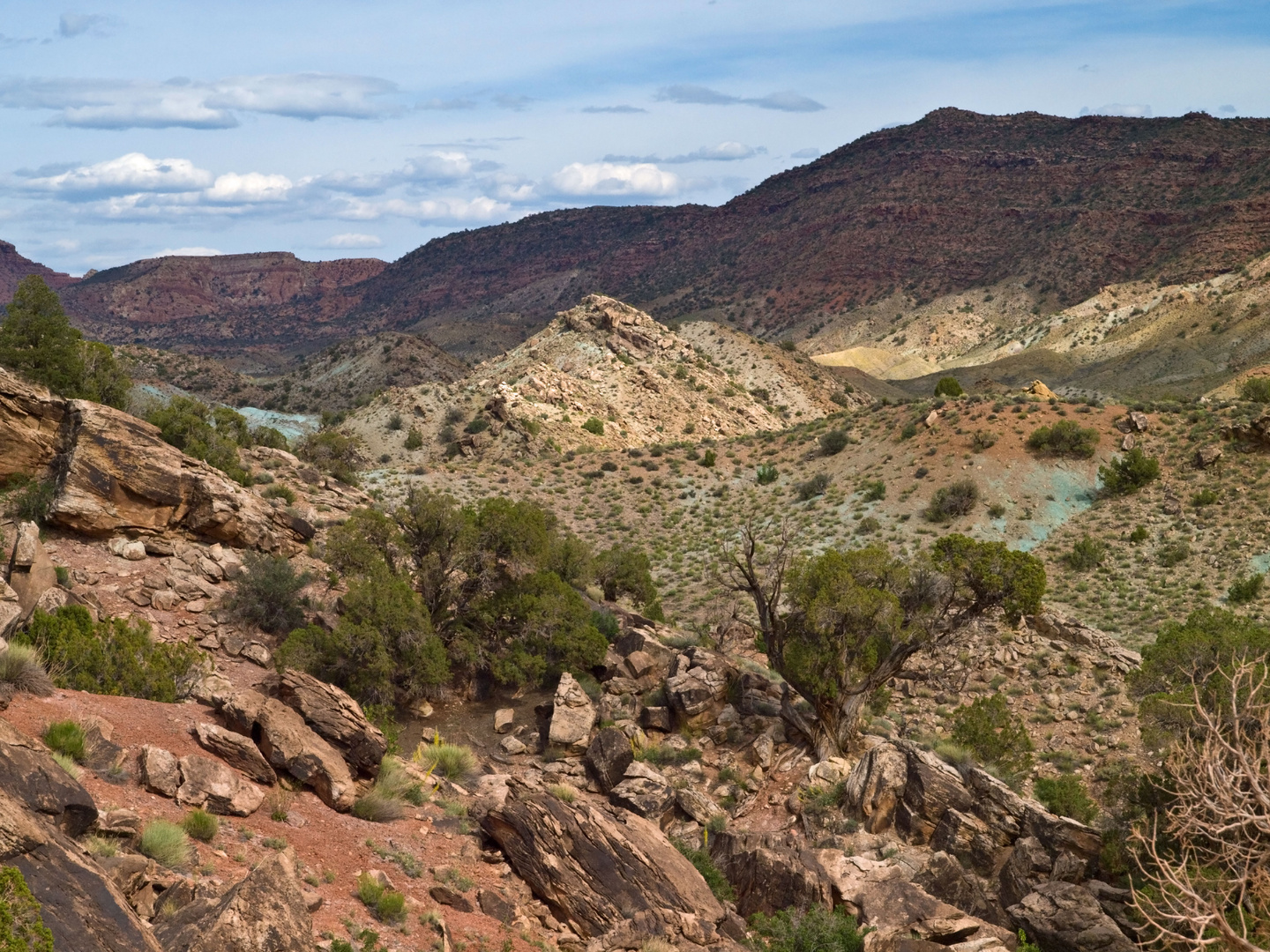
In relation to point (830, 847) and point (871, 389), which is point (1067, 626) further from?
point (871, 389)

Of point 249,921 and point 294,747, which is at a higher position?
point 249,921

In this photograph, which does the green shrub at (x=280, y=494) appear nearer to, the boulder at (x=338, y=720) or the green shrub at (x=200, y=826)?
the boulder at (x=338, y=720)

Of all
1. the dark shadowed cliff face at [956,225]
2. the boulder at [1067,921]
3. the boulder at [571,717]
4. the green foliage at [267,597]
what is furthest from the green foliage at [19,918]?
the dark shadowed cliff face at [956,225]

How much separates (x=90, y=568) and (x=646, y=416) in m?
42.8

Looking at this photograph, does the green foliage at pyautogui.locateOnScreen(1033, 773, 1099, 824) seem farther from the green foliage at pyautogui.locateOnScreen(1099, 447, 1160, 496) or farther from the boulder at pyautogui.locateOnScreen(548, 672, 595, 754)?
the green foliage at pyautogui.locateOnScreen(1099, 447, 1160, 496)

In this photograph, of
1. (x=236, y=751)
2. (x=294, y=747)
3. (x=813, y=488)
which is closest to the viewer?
(x=236, y=751)

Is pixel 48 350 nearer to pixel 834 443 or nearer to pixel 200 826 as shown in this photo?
pixel 200 826

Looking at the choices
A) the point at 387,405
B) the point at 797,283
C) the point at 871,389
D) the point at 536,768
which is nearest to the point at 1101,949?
the point at 536,768

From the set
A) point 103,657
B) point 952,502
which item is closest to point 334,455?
point 952,502

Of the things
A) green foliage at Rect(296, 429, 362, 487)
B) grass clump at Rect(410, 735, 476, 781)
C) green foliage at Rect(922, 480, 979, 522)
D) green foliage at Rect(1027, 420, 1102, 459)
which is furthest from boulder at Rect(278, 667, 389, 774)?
green foliage at Rect(1027, 420, 1102, 459)

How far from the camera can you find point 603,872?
13.4 metres

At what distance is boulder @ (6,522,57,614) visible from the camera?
16.8m

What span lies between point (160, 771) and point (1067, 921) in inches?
467

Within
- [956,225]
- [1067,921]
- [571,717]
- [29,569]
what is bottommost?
[1067,921]
